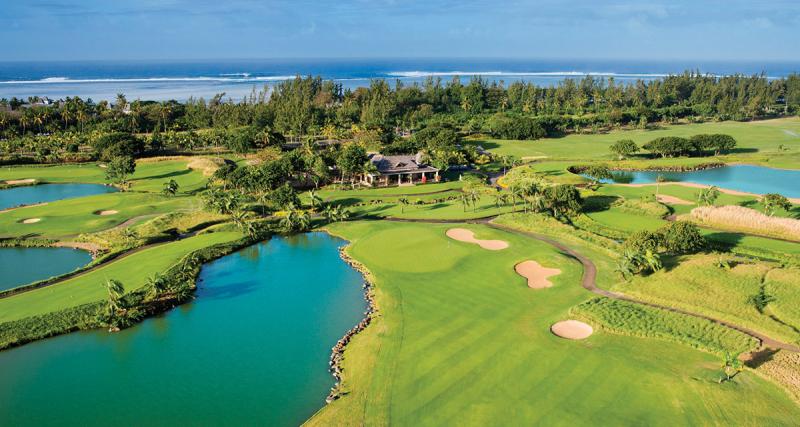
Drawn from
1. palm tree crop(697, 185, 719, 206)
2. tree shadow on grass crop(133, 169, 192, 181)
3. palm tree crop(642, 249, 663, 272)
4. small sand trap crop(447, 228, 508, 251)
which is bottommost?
Result: small sand trap crop(447, 228, 508, 251)

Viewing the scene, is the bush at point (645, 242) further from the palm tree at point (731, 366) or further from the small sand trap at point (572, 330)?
the palm tree at point (731, 366)

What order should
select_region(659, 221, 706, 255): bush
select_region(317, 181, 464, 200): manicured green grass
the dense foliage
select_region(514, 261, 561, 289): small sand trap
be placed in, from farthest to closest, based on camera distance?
the dense foliage < select_region(317, 181, 464, 200): manicured green grass < select_region(659, 221, 706, 255): bush < select_region(514, 261, 561, 289): small sand trap

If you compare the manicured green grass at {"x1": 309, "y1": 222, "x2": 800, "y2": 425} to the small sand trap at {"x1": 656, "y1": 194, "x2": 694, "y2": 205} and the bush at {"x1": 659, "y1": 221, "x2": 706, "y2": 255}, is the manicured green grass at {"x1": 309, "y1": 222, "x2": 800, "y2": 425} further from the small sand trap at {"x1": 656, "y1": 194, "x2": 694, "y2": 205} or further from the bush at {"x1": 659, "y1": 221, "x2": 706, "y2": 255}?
the small sand trap at {"x1": 656, "y1": 194, "x2": 694, "y2": 205}

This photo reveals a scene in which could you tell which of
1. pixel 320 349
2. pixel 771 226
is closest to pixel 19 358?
pixel 320 349

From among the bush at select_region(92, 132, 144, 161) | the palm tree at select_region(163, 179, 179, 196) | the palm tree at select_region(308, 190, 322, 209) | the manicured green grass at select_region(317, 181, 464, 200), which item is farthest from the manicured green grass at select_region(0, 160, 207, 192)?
the palm tree at select_region(308, 190, 322, 209)

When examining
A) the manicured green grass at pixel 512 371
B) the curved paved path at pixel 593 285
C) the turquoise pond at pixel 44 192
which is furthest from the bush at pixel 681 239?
the turquoise pond at pixel 44 192

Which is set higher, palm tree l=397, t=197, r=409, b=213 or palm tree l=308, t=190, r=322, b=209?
palm tree l=308, t=190, r=322, b=209

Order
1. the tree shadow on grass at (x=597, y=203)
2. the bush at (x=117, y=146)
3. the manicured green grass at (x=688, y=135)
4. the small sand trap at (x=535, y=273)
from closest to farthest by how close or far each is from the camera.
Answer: the small sand trap at (x=535, y=273)
the tree shadow on grass at (x=597, y=203)
the bush at (x=117, y=146)
the manicured green grass at (x=688, y=135)
